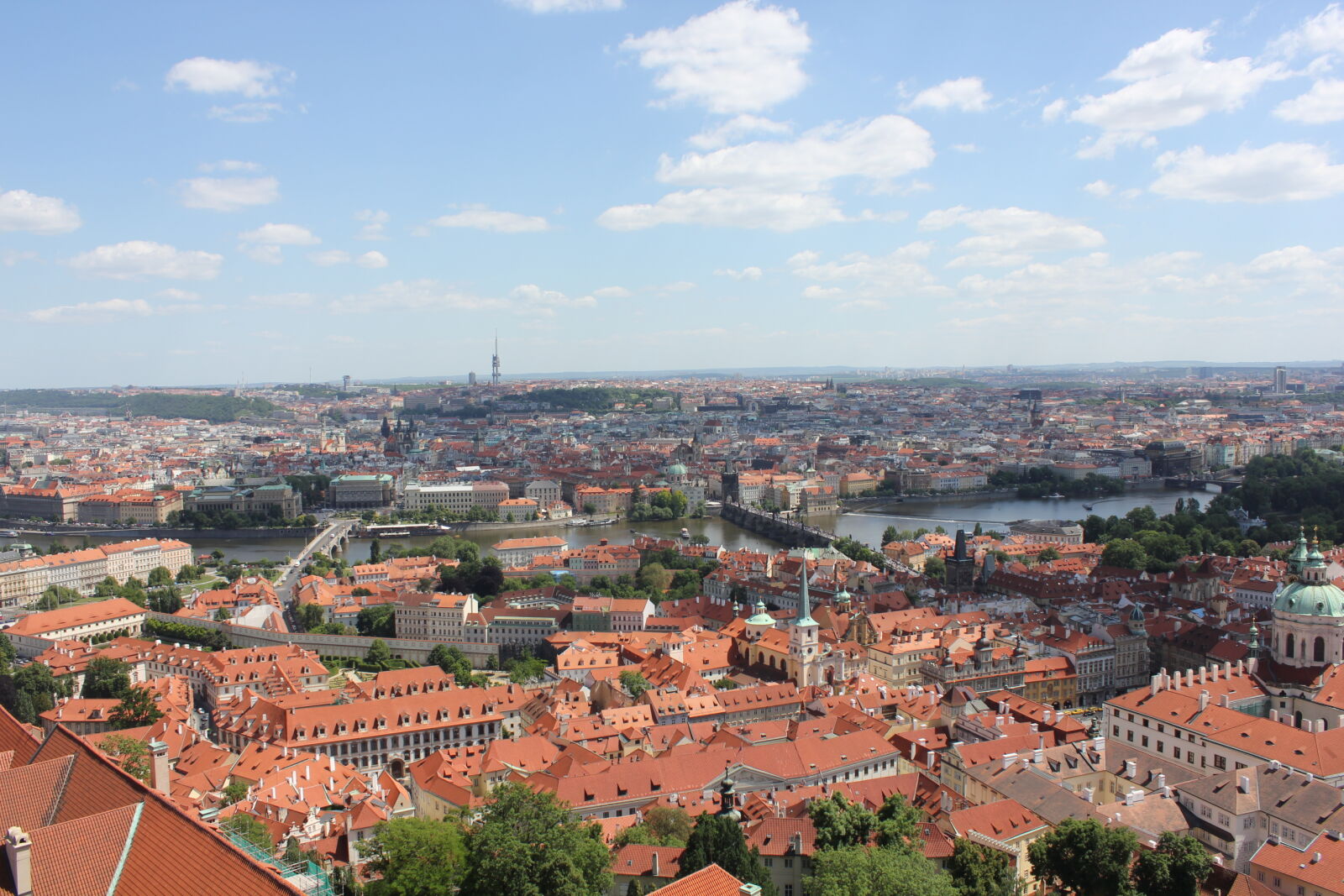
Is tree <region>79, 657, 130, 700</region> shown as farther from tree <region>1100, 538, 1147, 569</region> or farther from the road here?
tree <region>1100, 538, 1147, 569</region>

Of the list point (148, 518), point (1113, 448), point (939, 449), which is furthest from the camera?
point (939, 449)

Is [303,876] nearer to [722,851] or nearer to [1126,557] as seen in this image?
[722,851]

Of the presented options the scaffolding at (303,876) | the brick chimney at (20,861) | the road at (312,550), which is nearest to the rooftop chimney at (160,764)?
the scaffolding at (303,876)

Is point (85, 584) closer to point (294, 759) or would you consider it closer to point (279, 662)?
point (279, 662)

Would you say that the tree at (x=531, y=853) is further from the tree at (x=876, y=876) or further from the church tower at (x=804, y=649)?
the church tower at (x=804, y=649)

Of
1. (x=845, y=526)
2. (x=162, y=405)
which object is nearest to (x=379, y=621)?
(x=845, y=526)

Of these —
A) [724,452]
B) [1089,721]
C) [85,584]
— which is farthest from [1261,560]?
[724,452]
